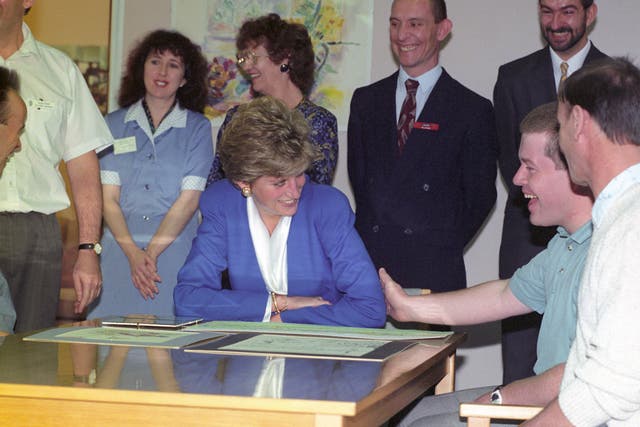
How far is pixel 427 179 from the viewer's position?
13.0 feet

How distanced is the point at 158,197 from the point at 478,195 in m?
1.46

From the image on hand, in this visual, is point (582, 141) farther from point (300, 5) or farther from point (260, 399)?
point (300, 5)

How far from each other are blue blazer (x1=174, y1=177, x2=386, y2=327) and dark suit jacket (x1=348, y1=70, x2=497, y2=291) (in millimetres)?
832

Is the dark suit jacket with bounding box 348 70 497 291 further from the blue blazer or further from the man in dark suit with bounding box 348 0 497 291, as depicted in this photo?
the blue blazer

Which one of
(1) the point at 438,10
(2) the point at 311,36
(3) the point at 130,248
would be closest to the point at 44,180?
(3) the point at 130,248

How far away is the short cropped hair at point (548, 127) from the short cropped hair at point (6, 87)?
1.71m

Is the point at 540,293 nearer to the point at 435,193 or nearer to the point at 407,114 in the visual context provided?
the point at 435,193

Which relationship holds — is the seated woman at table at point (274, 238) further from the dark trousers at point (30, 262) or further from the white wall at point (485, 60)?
the white wall at point (485, 60)

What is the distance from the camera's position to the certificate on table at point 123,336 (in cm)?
221

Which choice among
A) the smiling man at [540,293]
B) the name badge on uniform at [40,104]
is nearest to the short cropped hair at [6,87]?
the name badge on uniform at [40,104]

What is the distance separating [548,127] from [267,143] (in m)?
0.92

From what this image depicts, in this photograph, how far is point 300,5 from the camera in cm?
522

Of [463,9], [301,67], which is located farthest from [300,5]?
[301,67]

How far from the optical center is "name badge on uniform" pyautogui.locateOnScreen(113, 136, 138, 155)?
14.1ft
